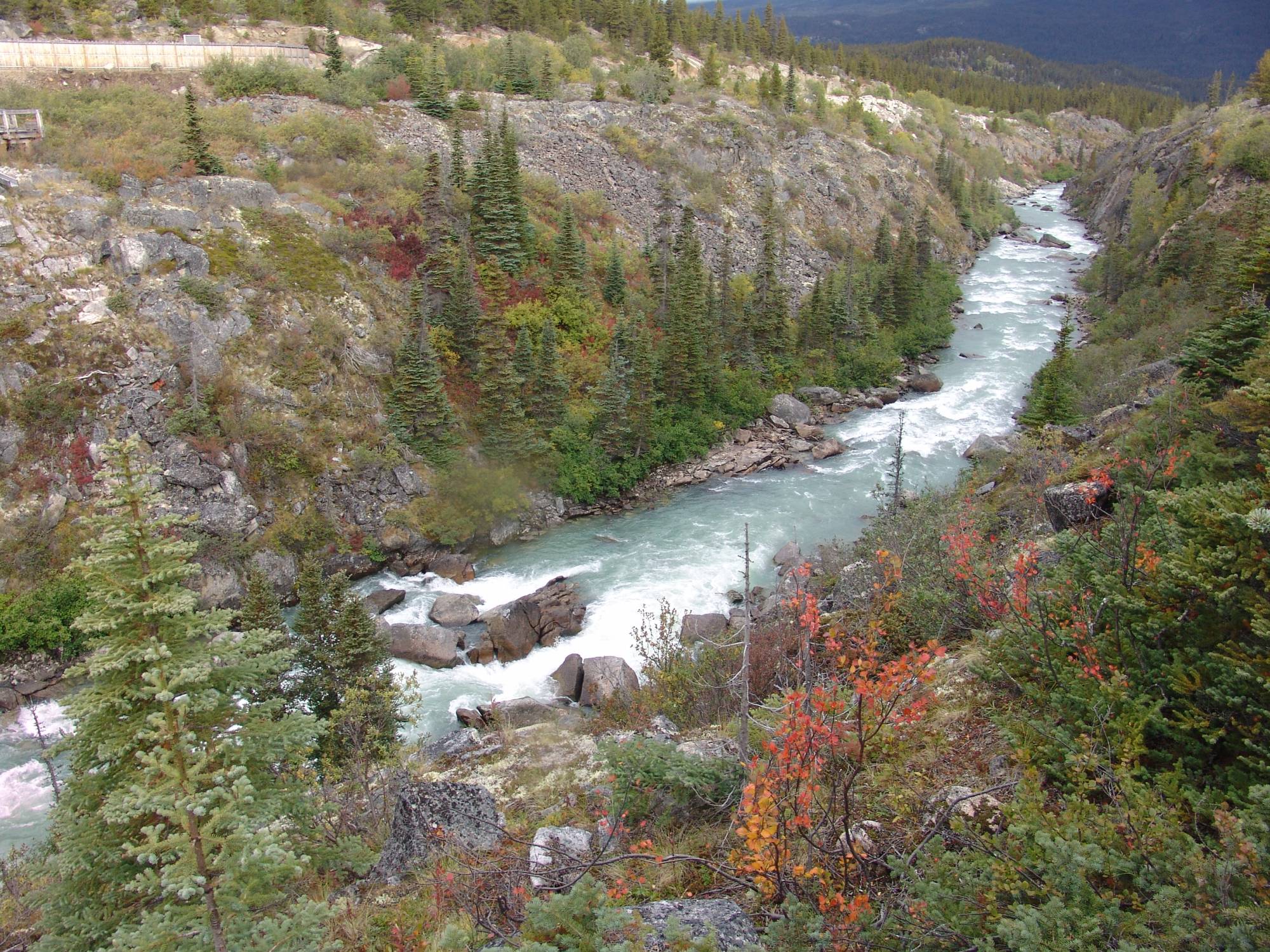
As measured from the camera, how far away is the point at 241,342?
29.7 m

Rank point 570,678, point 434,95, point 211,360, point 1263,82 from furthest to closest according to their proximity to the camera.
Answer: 1. point 1263,82
2. point 434,95
3. point 211,360
4. point 570,678

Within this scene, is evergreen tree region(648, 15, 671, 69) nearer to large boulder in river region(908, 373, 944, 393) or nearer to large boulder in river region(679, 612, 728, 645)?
large boulder in river region(908, 373, 944, 393)

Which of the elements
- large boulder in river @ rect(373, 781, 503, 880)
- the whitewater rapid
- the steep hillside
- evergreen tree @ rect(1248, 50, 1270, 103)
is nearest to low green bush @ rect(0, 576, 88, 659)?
the steep hillside

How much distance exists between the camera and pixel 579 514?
33.0m

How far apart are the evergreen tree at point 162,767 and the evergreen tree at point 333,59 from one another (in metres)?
46.5

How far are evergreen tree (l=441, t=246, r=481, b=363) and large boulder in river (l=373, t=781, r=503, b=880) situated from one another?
26749 millimetres

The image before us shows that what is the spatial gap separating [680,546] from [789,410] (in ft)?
46.7

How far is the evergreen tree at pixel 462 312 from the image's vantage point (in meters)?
34.3

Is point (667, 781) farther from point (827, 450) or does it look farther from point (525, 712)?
point (827, 450)

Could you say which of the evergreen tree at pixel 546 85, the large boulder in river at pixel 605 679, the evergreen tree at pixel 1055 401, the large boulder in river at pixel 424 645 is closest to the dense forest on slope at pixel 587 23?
the evergreen tree at pixel 546 85

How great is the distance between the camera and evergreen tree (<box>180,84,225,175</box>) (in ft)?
108

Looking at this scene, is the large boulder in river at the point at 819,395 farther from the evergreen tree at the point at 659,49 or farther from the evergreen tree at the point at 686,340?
→ the evergreen tree at the point at 659,49

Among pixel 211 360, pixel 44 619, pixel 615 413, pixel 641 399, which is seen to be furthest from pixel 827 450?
pixel 44 619

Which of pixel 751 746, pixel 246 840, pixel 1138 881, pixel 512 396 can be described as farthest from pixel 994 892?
pixel 512 396
